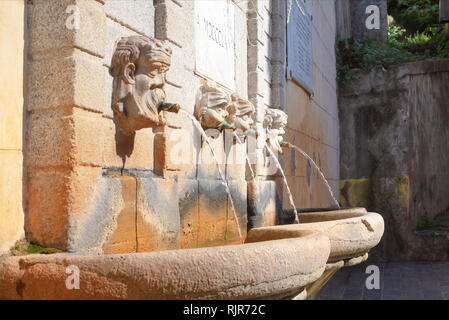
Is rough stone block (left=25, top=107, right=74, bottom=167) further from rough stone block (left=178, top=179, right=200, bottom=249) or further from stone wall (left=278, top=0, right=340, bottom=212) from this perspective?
stone wall (left=278, top=0, right=340, bottom=212)

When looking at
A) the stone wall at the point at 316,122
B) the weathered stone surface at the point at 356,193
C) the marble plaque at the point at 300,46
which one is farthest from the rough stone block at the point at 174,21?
the weathered stone surface at the point at 356,193

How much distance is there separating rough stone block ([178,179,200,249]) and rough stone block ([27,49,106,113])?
109 centimetres

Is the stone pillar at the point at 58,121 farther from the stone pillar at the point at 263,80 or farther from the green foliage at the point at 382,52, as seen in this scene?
the green foliage at the point at 382,52

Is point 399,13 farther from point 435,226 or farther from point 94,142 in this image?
point 94,142

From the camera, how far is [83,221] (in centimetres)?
211

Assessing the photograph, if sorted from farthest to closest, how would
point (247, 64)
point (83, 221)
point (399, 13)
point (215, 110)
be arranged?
point (399, 13) < point (247, 64) < point (215, 110) < point (83, 221)

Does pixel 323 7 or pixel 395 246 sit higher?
pixel 323 7

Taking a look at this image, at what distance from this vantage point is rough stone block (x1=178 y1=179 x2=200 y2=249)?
3094 mm

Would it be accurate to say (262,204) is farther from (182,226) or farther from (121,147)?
(121,147)

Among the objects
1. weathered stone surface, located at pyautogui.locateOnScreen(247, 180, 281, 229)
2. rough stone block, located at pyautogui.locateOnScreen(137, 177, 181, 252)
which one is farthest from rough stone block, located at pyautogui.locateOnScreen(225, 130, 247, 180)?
rough stone block, located at pyautogui.locateOnScreen(137, 177, 181, 252)
